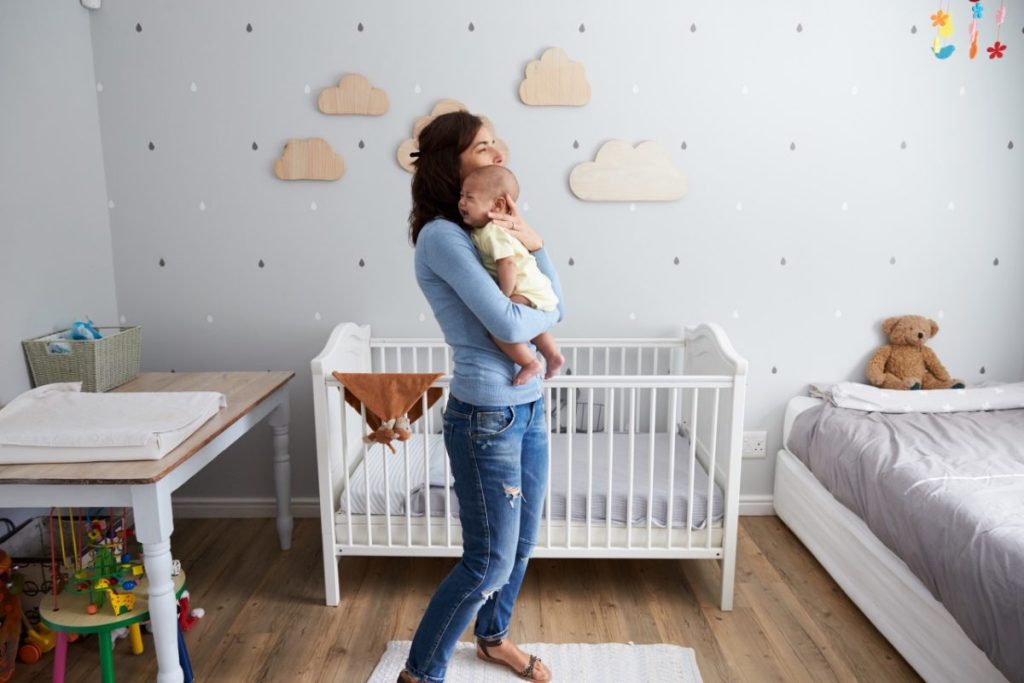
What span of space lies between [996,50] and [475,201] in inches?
75.5

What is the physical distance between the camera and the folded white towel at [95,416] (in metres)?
1.50

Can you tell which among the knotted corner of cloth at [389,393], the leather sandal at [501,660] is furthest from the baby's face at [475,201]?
the leather sandal at [501,660]

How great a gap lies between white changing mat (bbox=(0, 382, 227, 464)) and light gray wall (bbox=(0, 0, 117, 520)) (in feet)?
0.94

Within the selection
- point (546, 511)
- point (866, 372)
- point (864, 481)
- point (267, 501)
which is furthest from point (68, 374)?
point (866, 372)

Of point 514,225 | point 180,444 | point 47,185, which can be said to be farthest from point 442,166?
point 47,185

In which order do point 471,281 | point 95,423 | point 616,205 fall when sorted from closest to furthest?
point 471,281, point 95,423, point 616,205

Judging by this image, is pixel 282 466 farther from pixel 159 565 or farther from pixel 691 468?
pixel 691 468

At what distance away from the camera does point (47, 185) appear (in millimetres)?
2102

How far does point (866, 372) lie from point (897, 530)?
913 mm

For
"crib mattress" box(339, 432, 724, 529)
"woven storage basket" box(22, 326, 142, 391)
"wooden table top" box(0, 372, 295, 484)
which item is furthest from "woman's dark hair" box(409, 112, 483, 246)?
"woven storage basket" box(22, 326, 142, 391)

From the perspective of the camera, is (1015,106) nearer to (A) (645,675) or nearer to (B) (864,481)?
(B) (864,481)

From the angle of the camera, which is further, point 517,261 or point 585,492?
point 585,492

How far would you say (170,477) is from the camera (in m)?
1.51

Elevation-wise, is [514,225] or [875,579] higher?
[514,225]
